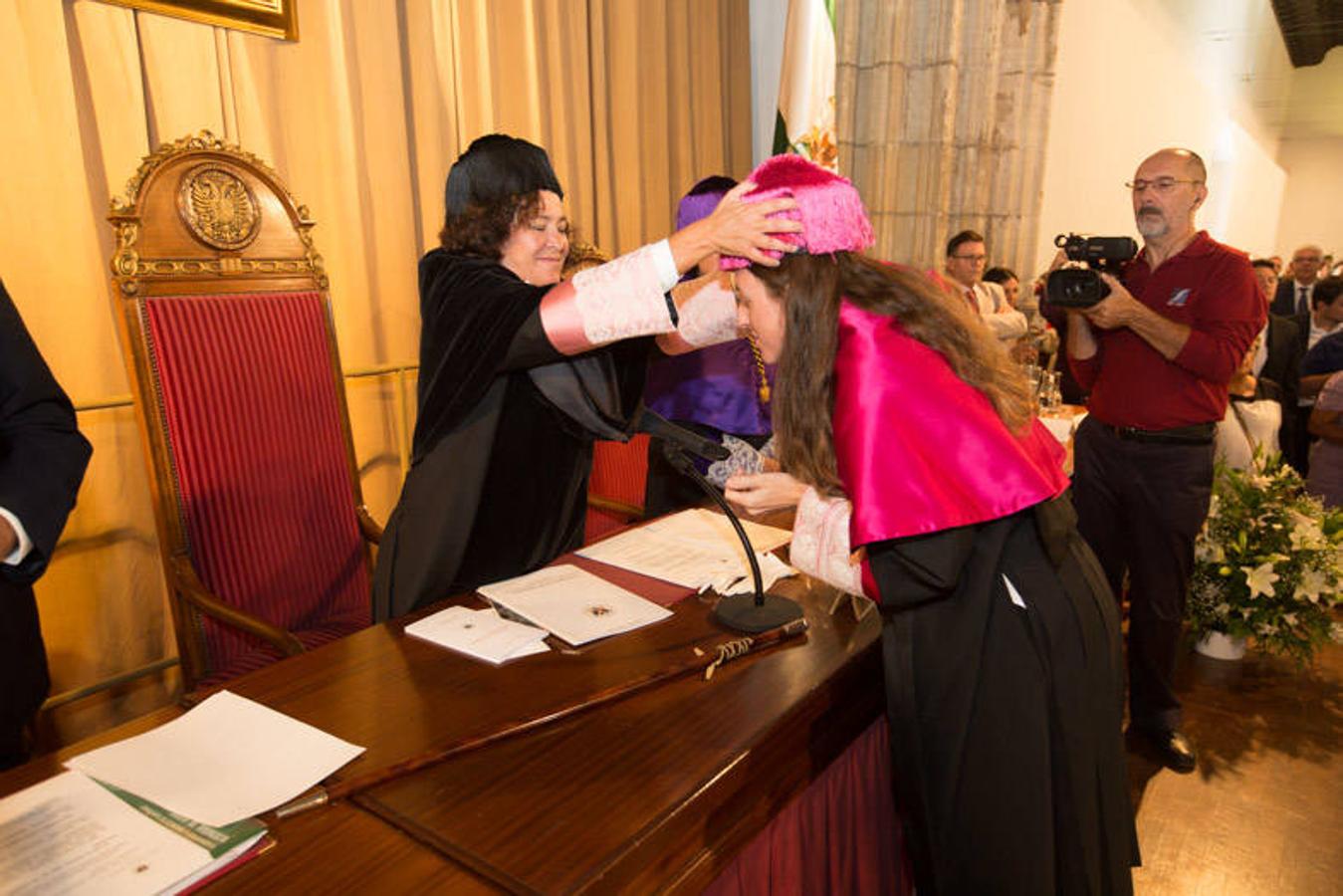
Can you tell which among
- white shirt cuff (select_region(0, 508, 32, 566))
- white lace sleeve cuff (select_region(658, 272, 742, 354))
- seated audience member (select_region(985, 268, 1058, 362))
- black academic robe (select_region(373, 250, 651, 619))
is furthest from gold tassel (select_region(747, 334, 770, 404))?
seated audience member (select_region(985, 268, 1058, 362))

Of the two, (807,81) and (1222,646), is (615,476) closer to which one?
(807,81)

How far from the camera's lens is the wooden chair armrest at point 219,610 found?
5.57ft

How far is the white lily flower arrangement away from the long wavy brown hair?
2.28m

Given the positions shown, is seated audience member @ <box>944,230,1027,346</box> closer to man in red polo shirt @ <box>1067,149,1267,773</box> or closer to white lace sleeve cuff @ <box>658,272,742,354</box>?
man in red polo shirt @ <box>1067,149,1267,773</box>

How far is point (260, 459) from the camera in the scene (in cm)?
207

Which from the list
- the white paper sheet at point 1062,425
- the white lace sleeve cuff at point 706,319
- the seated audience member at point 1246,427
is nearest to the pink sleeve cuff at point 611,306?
the white lace sleeve cuff at point 706,319

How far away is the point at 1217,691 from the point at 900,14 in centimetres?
421

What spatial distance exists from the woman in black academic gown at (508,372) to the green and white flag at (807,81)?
271cm

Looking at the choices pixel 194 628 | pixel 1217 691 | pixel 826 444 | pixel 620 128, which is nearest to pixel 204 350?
pixel 194 628

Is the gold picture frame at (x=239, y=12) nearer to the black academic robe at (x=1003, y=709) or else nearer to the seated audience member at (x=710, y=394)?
the seated audience member at (x=710, y=394)

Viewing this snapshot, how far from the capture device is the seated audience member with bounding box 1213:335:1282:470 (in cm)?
368

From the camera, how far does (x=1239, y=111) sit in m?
8.55

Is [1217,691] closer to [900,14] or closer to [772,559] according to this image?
[772,559]

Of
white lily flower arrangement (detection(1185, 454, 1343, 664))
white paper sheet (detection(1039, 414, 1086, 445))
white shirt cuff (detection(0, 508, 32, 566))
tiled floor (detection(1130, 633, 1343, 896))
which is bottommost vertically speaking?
tiled floor (detection(1130, 633, 1343, 896))
